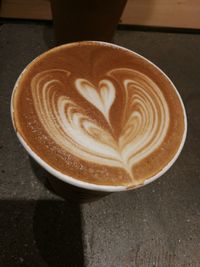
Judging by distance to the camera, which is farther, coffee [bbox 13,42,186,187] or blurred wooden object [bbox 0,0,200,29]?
blurred wooden object [bbox 0,0,200,29]

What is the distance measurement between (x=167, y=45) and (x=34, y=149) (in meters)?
1.20

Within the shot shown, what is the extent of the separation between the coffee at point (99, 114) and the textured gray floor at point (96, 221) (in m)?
0.48

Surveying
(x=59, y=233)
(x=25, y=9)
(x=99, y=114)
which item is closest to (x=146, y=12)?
(x=25, y=9)

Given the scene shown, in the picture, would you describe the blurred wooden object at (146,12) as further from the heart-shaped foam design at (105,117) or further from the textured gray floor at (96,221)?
the heart-shaped foam design at (105,117)

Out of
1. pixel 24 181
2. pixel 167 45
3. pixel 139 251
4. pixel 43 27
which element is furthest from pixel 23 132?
pixel 167 45

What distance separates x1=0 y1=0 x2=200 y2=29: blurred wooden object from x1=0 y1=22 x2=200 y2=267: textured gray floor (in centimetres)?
48

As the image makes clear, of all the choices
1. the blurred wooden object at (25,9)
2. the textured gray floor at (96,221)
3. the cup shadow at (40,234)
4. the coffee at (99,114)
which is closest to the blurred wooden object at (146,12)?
the blurred wooden object at (25,9)

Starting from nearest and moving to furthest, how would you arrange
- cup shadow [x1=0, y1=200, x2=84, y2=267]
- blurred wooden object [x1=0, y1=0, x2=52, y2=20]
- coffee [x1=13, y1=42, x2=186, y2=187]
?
coffee [x1=13, y1=42, x2=186, y2=187] < cup shadow [x1=0, y1=200, x2=84, y2=267] < blurred wooden object [x1=0, y1=0, x2=52, y2=20]

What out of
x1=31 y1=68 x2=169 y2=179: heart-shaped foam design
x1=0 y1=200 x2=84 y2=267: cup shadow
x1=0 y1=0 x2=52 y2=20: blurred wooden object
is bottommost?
x1=0 y1=200 x2=84 y2=267: cup shadow

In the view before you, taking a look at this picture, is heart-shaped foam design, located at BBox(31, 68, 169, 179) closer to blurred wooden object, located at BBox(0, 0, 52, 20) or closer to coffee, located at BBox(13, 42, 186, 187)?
coffee, located at BBox(13, 42, 186, 187)

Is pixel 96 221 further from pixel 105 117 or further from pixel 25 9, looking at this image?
pixel 25 9

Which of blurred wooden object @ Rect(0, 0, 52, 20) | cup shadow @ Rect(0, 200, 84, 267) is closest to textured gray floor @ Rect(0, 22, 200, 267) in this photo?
cup shadow @ Rect(0, 200, 84, 267)

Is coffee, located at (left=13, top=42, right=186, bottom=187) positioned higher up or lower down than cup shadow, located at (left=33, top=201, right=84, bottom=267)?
higher up

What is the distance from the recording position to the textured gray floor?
103 centimetres
